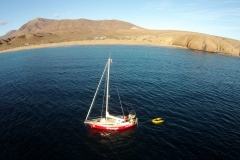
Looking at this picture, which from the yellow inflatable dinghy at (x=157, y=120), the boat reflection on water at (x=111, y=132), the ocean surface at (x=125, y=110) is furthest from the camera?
the yellow inflatable dinghy at (x=157, y=120)

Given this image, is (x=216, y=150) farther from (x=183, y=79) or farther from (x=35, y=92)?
(x=35, y=92)

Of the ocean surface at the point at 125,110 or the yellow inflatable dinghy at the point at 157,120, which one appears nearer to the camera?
the ocean surface at the point at 125,110

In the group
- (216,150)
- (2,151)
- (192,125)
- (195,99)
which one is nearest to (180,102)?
(195,99)

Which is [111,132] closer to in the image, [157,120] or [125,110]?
[125,110]

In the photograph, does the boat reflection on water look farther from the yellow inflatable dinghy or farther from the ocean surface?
the yellow inflatable dinghy

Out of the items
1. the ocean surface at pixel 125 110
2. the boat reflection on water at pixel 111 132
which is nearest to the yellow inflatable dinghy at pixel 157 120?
the ocean surface at pixel 125 110

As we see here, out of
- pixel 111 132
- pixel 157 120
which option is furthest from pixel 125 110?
pixel 111 132

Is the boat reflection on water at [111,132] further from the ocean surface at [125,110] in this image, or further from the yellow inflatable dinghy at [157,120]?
the yellow inflatable dinghy at [157,120]

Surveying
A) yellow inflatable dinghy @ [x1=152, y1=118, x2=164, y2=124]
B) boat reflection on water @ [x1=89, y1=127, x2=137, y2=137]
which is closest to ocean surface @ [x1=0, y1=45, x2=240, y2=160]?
→ boat reflection on water @ [x1=89, y1=127, x2=137, y2=137]

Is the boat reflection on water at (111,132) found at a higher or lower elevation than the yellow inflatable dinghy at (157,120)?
lower
